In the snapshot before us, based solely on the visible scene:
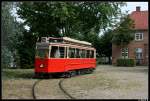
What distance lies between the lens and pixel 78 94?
693 inches

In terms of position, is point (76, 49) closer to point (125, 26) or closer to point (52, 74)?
point (52, 74)

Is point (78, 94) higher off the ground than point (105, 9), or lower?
lower

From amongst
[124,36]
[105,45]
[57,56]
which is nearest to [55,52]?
[57,56]

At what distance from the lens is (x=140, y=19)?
70.1 m

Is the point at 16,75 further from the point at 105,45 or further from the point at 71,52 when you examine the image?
the point at 105,45

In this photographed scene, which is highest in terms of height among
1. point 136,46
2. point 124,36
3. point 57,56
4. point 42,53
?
point 124,36

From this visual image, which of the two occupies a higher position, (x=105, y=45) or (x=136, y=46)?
(x=105, y=45)

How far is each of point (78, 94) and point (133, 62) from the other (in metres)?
42.4

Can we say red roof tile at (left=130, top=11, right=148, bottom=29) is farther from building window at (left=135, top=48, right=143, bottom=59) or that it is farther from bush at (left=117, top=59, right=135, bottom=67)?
bush at (left=117, top=59, right=135, bottom=67)

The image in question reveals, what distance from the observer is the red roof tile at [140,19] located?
222ft

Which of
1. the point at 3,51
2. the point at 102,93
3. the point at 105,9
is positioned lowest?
the point at 102,93

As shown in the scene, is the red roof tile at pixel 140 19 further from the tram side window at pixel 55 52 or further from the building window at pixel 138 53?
the tram side window at pixel 55 52

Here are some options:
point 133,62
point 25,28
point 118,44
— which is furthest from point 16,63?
point 118,44

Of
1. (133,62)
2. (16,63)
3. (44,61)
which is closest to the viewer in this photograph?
(44,61)
